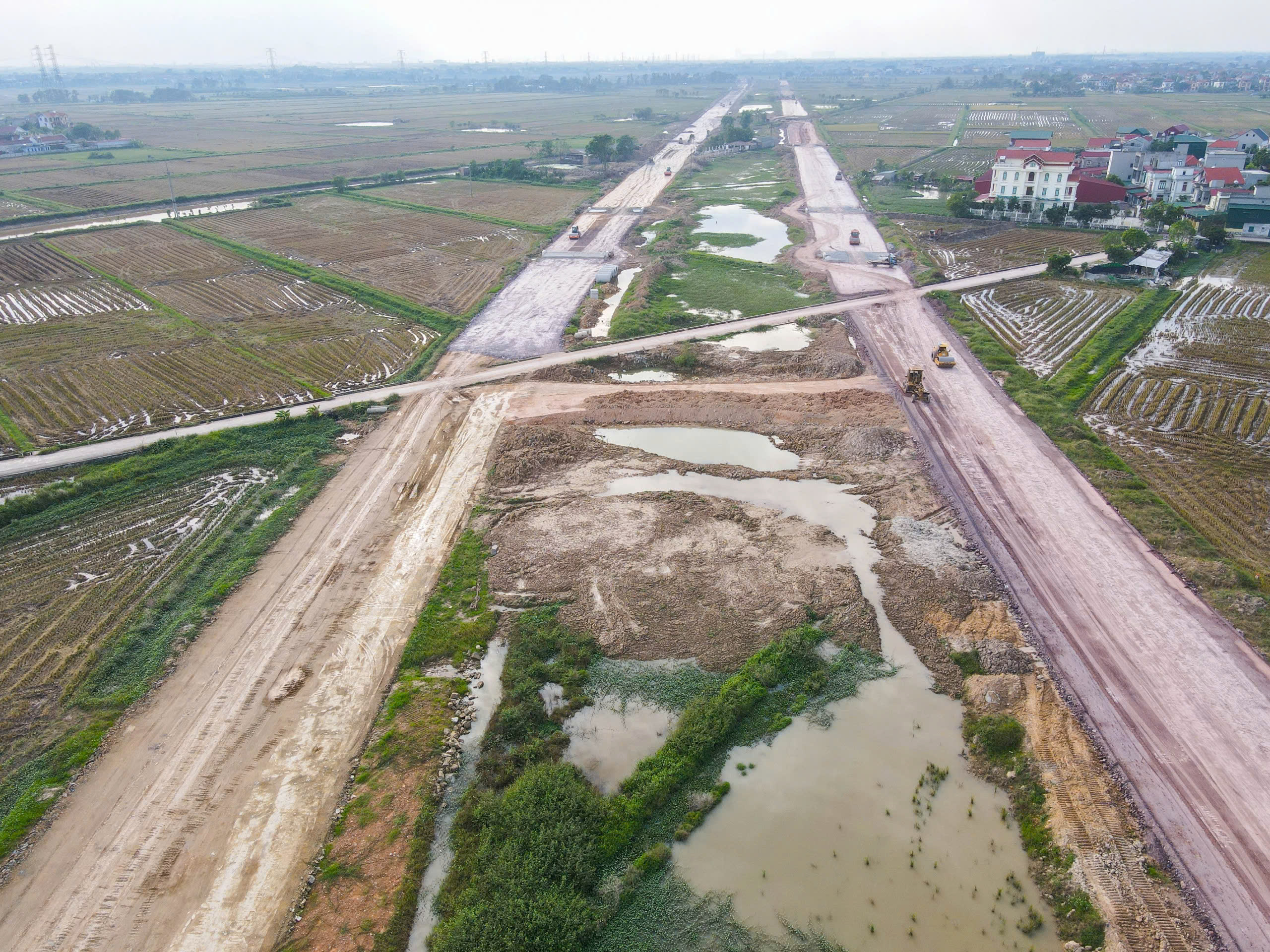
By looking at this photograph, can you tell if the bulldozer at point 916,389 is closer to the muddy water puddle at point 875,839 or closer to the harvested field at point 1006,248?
the muddy water puddle at point 875,839

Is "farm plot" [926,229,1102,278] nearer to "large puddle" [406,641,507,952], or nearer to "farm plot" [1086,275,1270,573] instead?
"farm plot" [1086,275,1270,573]

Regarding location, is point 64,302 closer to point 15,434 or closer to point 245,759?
point 15,434

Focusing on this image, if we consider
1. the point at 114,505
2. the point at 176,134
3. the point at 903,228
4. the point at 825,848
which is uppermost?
the point at 176,134

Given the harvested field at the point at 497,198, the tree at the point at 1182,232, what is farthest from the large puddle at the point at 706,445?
the tree at the point at 1182,232

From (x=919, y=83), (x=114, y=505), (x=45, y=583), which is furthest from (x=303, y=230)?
(x=919, y=83)

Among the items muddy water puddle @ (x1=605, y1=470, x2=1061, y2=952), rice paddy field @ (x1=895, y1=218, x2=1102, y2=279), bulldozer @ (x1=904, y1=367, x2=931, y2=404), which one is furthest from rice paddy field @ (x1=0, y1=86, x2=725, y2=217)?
muddy water puddle @ (x1=605, y1=470, x2=1061, y2=952)

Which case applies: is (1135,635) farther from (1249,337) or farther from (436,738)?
(1249,337)
